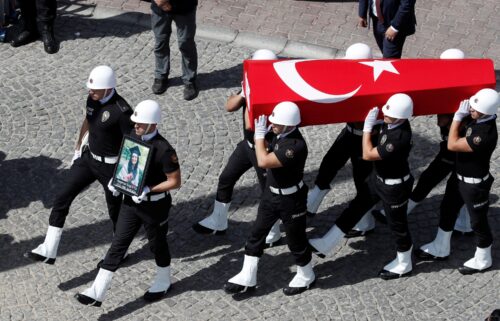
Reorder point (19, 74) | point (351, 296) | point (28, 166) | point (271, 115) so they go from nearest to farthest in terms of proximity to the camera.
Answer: point (271, 115), point (351, 296), point (28, 166), point (19, 74)

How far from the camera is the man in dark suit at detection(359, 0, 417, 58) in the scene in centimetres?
1110

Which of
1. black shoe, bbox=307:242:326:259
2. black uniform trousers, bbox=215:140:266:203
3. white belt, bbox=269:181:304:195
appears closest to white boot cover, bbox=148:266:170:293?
black uniform trousers, bbox=215:140:266:203

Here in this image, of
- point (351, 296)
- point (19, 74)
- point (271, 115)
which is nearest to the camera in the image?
point (271, 115)

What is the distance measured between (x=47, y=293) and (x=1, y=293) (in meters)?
0.38

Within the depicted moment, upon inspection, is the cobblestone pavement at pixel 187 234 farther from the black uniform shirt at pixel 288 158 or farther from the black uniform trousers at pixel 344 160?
the black uniform shirt at pixel 288 158

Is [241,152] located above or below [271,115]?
below

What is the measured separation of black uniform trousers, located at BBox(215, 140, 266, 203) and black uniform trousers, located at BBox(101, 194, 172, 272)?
36.7 inches

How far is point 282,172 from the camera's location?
27.9 feet

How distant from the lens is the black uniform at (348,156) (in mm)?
9414

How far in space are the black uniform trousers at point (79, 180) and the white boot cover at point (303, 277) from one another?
170 centimetres

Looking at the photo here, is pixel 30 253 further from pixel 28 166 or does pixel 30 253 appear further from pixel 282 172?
pixel 282 172

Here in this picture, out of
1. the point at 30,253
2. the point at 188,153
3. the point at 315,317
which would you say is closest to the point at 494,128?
the point at 315,317

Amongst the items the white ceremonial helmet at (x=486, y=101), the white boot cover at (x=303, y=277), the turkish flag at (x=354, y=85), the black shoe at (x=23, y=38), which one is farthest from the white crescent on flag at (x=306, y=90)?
the black shoe at (x=23, y=38)

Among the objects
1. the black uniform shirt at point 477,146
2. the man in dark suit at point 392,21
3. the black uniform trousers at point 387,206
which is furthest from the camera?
the man in dark suit at point 392,21
